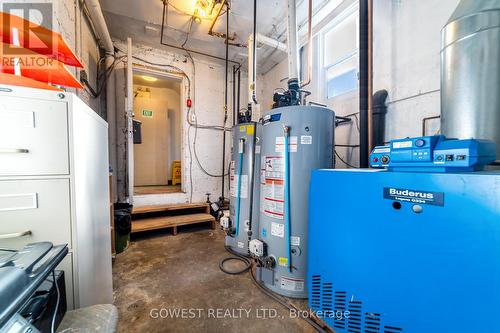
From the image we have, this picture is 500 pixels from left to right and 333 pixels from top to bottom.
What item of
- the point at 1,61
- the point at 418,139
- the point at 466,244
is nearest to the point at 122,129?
the point at 1,61

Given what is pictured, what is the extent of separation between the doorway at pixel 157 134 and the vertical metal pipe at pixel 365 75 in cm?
392

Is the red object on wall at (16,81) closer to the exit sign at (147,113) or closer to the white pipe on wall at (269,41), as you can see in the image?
the white pipe on wall at (269,41)

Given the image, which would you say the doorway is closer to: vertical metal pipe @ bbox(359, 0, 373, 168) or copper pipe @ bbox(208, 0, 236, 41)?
copper pipe @ bbox(208, 0, 236, 41)

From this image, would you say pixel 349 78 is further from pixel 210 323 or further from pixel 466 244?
pixel 210 323

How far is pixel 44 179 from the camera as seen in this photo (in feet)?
2.76

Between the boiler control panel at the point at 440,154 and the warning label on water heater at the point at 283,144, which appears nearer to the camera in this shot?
the boiler control panel at the point at 440,154

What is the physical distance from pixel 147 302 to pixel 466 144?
7.17 ft

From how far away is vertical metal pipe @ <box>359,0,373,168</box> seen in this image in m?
1.77

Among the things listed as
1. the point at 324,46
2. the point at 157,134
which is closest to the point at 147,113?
the point at 157,134

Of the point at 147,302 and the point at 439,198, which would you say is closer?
the point at 439,198

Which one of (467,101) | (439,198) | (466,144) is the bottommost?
(439,198)

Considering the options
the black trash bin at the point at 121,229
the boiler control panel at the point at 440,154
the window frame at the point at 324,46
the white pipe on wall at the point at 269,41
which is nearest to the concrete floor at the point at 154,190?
the black trash bin at the point at 121,229

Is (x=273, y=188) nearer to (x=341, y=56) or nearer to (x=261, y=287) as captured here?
(x=261, y=287)

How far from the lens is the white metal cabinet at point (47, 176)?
0.78 m
